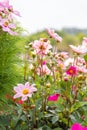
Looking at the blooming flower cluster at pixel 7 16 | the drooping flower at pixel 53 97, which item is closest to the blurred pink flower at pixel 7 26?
the blooming flower cluster at pixel 7 16

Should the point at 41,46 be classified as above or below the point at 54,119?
above

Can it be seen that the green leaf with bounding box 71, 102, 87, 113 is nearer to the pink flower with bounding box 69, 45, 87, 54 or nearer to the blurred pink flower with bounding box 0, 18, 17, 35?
the pink flower with bounding box 69, 45, 87, 54

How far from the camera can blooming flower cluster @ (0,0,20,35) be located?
156 cm

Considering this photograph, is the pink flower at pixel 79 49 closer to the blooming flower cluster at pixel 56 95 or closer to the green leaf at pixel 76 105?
the blooming flower cluster at pixel 56 95

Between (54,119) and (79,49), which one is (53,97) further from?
(79,49)

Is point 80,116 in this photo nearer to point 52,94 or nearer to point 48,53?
point 52,94

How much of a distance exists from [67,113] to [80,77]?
17cm

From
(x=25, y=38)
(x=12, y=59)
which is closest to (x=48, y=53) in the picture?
(x=25, y=38)

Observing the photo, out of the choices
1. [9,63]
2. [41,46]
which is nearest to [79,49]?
[41,46]

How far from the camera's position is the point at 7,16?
1.64 m

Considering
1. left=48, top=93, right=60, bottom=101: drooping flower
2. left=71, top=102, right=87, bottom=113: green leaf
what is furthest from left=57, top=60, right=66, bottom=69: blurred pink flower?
left=71, top=102, right=87, bottom=113: green leaf

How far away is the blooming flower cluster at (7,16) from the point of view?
1.56 meters

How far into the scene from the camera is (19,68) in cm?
172

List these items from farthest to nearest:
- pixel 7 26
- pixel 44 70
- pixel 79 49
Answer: pixel 44 70 → pixel 79 49 → pixel 7 26
